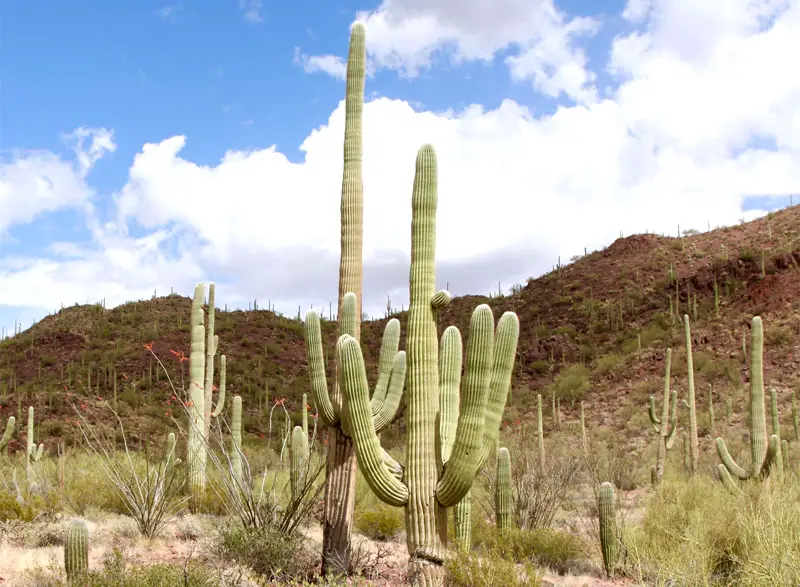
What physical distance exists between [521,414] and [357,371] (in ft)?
81.8

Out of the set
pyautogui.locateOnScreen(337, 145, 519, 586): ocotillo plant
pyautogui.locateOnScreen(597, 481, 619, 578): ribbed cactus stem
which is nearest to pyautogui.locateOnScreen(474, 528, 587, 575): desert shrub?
pyautogui.locateOnScreen(597, 481, 619, 578): ribbed cactus stem

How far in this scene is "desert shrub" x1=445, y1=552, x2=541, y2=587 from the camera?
20.9 feet

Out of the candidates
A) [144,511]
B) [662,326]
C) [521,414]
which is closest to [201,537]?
[144,511]

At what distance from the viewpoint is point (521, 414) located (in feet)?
99.3

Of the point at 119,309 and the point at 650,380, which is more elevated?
the point at 119,309

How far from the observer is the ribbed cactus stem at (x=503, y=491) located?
9.94 meters

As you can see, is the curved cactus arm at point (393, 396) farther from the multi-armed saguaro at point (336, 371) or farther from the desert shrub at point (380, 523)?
the desert shrub at point (380, 523)

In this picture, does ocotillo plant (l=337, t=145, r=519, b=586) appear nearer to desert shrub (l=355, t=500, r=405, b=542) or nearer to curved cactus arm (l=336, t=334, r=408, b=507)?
curved cactus arm (l=336, t=334, r=408, b=507)

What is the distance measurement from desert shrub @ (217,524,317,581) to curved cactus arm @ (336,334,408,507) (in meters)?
A: 2.31

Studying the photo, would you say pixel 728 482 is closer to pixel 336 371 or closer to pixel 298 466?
pixel 298 466

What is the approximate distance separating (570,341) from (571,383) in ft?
17.8

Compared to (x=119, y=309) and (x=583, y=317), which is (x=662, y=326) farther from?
(x=119, y=309)

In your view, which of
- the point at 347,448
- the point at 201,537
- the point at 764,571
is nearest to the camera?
the point at 764,571

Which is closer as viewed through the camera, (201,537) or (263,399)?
(201,537)
